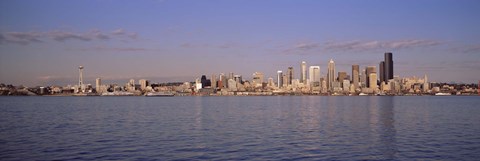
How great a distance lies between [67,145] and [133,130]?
11319 millimetres

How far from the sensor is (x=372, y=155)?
28.5 m

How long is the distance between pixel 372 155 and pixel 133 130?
23.7 meters

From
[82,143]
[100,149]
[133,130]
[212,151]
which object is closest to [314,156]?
[212,151]

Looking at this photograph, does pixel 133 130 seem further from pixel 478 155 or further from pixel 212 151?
pixel 478 155

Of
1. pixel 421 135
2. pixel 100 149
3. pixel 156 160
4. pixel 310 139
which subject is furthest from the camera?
pixel 421 135

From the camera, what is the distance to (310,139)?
36219mm

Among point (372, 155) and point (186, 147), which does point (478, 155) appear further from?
point (186, 147)

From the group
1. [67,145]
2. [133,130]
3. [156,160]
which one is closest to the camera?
[156,160]

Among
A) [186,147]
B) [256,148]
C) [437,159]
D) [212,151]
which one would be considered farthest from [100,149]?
[437,159]

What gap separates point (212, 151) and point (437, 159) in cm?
1316

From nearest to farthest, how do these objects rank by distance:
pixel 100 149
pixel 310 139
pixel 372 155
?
pixel 372 155
pixel 100 149
pixel 310 139

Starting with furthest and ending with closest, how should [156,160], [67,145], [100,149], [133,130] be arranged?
[133,130] → [67,145] → [100,149] → [156,160]

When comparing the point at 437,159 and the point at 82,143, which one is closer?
the point at 437,159

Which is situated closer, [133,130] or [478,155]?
[478,155]
